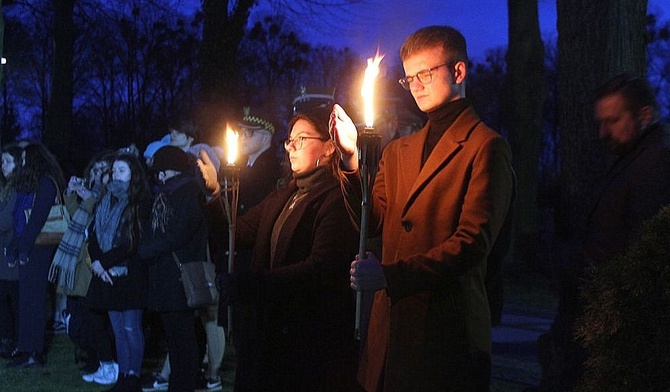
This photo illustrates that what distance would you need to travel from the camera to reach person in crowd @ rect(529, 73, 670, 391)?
3.69 metres

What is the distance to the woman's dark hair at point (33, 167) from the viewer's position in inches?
330

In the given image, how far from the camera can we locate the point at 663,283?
2357 millimetres

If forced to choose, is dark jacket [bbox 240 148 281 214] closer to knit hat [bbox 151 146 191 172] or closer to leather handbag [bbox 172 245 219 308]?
Result: knit hat [bbox 151 146 191 172]

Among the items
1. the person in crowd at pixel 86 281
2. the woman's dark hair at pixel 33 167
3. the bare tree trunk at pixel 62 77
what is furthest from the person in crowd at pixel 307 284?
the bare tree trunk at pixel 62 77

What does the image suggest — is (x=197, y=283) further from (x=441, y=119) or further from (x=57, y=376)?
(x=441, y=119)

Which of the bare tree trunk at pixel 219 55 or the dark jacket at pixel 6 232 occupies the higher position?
the bare tree trunk at pixel 219 55

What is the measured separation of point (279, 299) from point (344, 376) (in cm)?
48

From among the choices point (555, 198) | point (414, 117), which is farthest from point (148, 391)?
point (555, 198)

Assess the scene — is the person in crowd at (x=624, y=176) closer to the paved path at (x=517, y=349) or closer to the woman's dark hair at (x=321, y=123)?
the woman's dark hair at (x=321, y=123)


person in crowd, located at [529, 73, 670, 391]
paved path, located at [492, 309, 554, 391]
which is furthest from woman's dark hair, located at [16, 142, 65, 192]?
person in crowd, located at [529, 73, 670, 391]

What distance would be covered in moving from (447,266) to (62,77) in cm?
2257

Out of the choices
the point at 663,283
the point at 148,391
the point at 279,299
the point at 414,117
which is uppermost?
the point at 414,117

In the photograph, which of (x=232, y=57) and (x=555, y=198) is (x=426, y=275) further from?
(x=232, y=57)

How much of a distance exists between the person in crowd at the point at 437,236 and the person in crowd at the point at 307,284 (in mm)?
787
